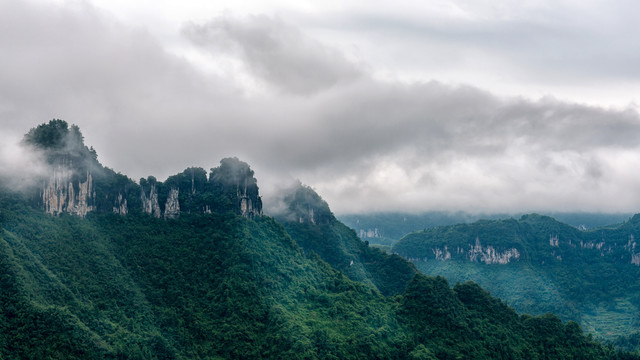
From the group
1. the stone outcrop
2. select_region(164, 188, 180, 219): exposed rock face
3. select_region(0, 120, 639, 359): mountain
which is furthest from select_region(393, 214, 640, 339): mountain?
select_region(164, 188, 180, 219): exposed rock face

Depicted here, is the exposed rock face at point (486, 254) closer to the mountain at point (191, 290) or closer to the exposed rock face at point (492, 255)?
the exposed rock face at point (492, 255)

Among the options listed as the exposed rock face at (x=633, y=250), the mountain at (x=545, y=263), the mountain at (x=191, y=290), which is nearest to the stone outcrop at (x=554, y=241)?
the mountain at (x=545, y=263)

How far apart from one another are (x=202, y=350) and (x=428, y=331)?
32.7 metres

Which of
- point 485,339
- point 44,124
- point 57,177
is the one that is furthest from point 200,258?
point 485,339

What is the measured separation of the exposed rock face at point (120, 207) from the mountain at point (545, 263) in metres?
106

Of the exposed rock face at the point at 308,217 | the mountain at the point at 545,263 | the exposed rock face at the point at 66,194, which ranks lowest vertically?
the mountain at the point at 545,263

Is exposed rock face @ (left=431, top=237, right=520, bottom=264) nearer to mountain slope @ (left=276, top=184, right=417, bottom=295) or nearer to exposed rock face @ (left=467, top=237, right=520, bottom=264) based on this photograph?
exposed rock face @ (left=467, top=237, right=520, bottom=264)

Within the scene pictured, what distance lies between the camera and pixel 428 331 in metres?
87.2

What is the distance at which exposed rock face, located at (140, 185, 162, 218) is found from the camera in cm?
9500

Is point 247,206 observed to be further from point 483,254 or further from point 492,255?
point 492,255

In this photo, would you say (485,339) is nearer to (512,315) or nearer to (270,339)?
(512,315)

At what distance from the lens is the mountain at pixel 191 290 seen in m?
69.2

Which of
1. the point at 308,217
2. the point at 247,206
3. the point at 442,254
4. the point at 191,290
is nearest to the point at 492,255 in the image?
the point at 442,254

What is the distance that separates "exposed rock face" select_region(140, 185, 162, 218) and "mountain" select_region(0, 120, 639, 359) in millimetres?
159
